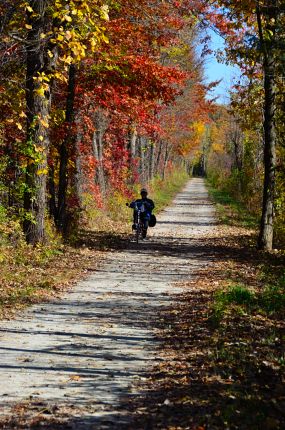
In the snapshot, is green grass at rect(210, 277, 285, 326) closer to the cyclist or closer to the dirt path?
the dirt path

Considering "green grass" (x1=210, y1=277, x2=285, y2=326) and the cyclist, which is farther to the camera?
the cyclist

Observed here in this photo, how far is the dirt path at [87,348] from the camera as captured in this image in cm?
589

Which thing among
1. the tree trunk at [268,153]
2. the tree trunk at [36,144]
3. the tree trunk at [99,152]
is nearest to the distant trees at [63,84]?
the tree trunk at [36,144]

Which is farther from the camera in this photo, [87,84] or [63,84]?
[63,84]

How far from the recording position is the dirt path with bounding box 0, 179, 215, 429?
589 centimetres

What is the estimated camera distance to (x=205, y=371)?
6.88 meters

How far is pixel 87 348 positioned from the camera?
26.1ft

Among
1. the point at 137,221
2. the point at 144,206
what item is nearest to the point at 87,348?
the point at 137,221

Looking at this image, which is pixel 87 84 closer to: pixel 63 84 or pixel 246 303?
pixel 63 84

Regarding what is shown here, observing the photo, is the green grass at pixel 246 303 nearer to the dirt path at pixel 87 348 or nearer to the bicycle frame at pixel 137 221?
the dirt path at pixel 87 348

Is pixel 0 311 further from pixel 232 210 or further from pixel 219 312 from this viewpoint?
pixel 232 210

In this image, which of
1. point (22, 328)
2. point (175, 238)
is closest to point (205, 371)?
point (22, 328)

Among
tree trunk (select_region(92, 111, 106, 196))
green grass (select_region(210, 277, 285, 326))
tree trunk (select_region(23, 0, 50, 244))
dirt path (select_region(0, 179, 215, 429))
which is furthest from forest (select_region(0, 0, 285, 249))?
green grass (select_region(210, 277, 285, 326))

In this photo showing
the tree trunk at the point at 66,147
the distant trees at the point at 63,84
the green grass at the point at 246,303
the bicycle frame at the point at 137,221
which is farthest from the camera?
the bicycle frame at the point at 137,221
